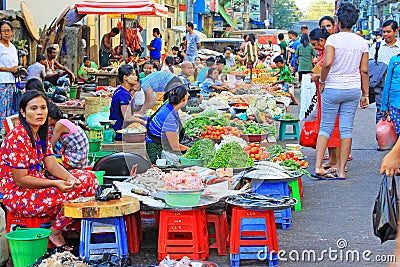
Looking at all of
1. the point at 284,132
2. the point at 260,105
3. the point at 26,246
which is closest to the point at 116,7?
the point at 284,132

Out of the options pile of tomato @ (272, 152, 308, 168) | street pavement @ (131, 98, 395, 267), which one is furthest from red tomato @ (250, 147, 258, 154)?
street pavement @ (131, 98, 395, 267)

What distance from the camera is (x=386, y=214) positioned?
15.1 feet

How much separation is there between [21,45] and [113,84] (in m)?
3.03

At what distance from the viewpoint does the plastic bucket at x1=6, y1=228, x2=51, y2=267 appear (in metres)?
5.74

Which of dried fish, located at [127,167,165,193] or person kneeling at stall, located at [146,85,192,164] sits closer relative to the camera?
dried fish, located at [127,167,165,193]

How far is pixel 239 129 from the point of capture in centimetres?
925

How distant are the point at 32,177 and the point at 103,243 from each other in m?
0.81

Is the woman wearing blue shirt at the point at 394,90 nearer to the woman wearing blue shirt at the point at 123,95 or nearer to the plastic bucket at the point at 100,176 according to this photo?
the woman wearing blue shirt at the point at 123,95

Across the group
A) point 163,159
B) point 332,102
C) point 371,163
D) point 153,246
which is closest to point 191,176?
point 153,246

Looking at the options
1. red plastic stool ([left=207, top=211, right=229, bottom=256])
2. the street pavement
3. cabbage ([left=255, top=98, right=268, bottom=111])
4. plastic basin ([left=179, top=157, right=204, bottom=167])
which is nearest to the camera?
the street pavement

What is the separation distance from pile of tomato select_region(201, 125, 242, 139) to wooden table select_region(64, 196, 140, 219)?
8.62 feet

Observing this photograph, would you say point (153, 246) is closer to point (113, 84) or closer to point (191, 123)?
point (191, 123)

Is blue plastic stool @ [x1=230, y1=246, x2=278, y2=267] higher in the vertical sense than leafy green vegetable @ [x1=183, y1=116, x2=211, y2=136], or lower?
lower

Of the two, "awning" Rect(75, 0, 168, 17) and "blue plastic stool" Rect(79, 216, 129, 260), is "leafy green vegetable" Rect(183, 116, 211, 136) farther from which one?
"awning" Rect(75, 0, 168, 17)
